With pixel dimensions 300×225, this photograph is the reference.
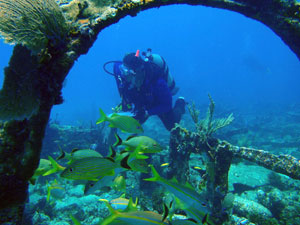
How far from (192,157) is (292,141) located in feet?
31.0

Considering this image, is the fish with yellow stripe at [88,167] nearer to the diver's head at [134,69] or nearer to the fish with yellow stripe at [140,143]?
the fish with yellow stripe at [140,143]

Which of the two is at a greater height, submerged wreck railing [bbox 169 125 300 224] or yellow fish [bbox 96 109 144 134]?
yellow fish [bbox 96 109 144 134]

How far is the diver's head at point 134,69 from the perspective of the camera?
6113mm

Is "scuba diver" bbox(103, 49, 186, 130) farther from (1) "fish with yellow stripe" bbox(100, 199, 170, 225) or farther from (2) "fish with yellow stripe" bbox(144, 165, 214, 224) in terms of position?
(1) "fish with yellow stripe" bbox(100, 199, 170, 225)

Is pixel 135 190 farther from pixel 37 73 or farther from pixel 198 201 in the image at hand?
pixel 37 73

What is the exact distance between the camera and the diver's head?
20.1ft

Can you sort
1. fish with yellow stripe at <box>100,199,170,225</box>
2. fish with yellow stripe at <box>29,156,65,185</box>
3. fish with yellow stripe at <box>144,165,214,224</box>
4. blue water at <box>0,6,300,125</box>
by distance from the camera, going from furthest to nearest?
1. blue water at <box>0,6,300,125</box>
2. fish with yellow stripe at <box>29,156,65,185</box>
3. fish with yellow stripe at <box>144,165,214,224</box>
4. fish with yellow stripe at <box>100,199,170,225</box>

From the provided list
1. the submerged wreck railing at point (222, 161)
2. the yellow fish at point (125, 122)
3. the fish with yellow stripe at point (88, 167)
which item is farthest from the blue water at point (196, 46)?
the fish with yellow stripe at point (88, 167)

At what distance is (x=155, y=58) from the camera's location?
7074 millimetres

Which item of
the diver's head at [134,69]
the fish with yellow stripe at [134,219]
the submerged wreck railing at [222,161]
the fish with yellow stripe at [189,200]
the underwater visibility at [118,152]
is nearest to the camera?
the fish with yellow stripe at [134,219]

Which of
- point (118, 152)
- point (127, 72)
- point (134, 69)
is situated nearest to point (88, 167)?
point (118, 152)

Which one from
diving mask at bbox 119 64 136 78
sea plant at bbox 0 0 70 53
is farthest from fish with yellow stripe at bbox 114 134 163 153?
diving mask at bbox 119 64 136 78

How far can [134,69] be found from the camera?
627 cm

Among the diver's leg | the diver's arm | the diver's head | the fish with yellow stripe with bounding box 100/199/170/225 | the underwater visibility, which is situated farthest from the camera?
the diver's leg
